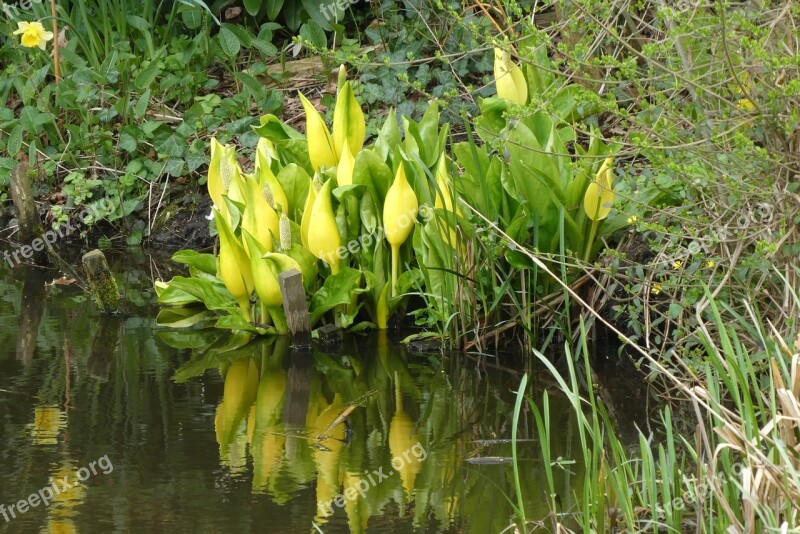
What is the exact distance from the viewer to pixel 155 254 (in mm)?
6426

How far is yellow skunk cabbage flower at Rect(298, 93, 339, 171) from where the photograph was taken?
4664 millimetres

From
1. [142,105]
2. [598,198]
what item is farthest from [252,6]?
[598,198]

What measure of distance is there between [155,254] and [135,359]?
2114 mm

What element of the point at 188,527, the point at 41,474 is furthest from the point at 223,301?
the point at 188,527

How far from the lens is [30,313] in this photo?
516 cm

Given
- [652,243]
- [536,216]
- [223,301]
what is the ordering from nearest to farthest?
[652,243]
[536,216]
[223,301]

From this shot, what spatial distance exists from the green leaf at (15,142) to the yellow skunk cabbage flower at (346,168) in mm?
2947

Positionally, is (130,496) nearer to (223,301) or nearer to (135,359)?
(135,359)

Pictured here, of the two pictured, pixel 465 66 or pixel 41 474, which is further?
pixel 465 66

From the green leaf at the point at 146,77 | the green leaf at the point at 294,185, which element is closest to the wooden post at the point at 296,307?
the green leaf at the point at 294,185

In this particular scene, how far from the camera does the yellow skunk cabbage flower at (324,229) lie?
14.5 ft

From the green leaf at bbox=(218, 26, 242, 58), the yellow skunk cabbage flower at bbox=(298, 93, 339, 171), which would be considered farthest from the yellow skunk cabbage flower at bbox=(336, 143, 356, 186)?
the green leaf at bbox=(218, 26, 242, 58)

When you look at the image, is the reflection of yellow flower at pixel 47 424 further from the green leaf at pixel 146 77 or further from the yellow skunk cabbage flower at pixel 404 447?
the green leaf at pixel 146 77

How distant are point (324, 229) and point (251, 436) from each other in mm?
1200
